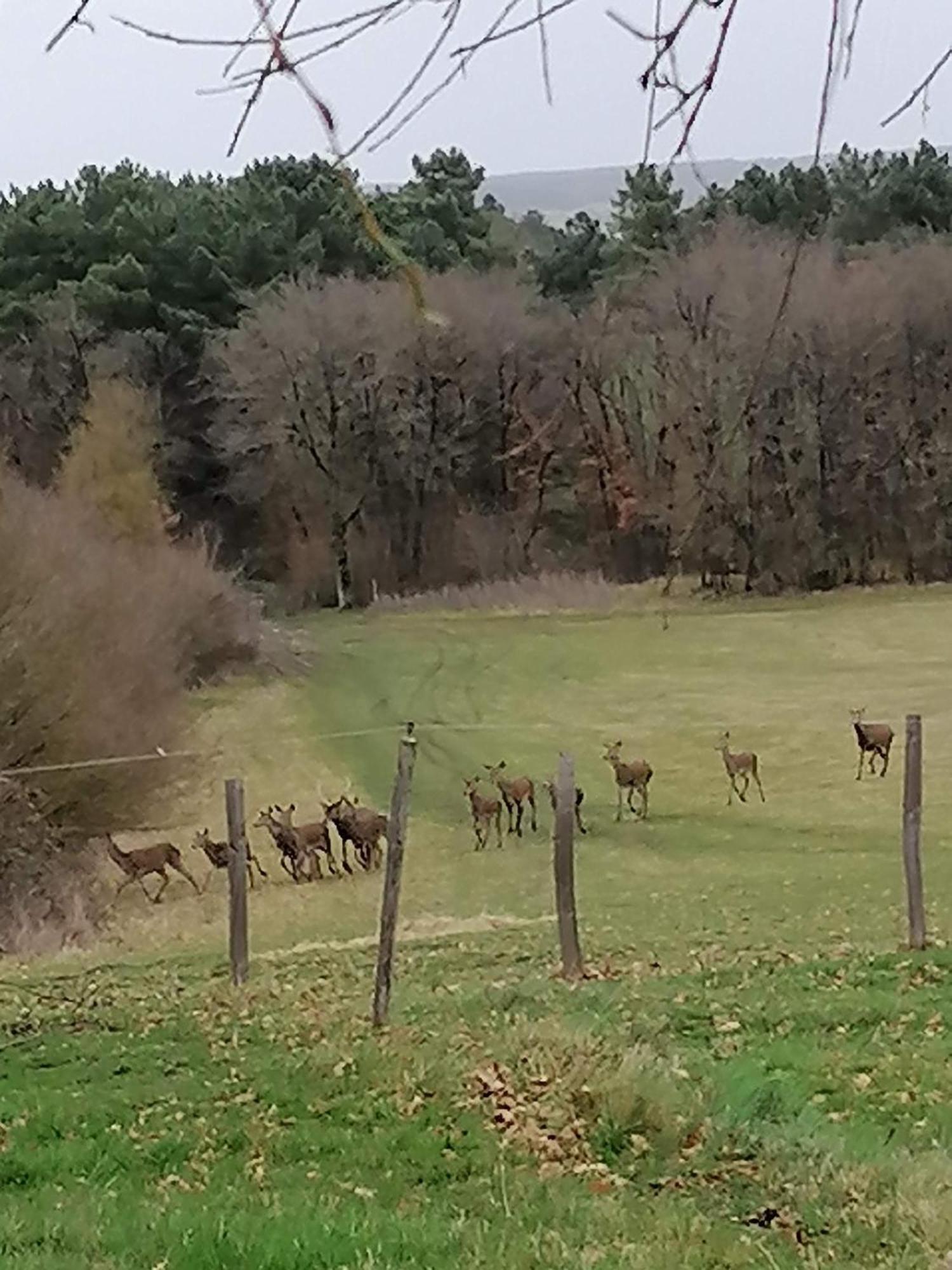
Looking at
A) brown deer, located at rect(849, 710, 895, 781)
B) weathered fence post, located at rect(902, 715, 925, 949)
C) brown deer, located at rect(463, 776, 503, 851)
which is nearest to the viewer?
weathered fence post, located at rect(902, 715, 925, 949)

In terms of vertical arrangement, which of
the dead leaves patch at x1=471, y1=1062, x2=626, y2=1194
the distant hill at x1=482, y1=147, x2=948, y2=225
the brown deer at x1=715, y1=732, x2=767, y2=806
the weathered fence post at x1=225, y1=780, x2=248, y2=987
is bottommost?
the brown deer at x1=715, y1=732, x2=767, y2=806

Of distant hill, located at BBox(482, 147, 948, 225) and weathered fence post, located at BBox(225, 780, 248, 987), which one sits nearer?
distant hill, located at BBox(482, 147, 948, 225)

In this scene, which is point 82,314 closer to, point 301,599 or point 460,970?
point 301,599

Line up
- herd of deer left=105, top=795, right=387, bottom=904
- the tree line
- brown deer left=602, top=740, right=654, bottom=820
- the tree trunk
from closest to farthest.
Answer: herd of deer left=105, top=795, right=387, bottom=904 → brown deer left=602, top=740, right=654, bottom=820 → the tree line → the tree trunk

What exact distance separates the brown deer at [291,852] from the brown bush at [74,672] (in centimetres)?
138

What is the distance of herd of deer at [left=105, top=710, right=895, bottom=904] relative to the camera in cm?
1670

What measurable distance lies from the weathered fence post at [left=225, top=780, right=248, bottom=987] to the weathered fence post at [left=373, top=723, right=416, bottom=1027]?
2333mm

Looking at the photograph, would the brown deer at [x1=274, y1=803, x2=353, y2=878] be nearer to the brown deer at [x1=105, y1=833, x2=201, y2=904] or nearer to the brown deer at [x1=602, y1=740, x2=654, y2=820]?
the brown deer at [x1=105, y1=833, x2=201, y2=904]

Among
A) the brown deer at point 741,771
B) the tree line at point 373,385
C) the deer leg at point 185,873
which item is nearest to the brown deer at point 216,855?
the deer leg at point 185,873

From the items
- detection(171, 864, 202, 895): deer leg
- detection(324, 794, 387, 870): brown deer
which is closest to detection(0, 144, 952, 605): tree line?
detection(324, 794, 387, 870): brown deer

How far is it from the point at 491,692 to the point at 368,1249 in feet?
85.1

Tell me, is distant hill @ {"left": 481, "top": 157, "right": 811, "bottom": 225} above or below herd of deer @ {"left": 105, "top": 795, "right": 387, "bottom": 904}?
above

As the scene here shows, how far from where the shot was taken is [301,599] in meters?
44.9

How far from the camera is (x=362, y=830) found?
17.8m
